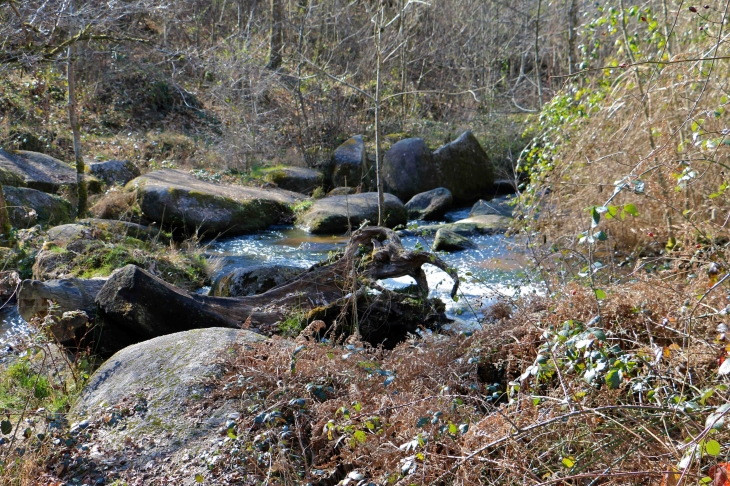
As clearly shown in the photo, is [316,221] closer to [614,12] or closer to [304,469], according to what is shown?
[614,12]

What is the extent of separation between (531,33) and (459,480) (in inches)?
727

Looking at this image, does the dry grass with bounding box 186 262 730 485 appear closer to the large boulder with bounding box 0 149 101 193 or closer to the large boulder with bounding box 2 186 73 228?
the large boulder with bounding box 2 186 73 228

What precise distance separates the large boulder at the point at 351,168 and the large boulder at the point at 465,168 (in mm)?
1599

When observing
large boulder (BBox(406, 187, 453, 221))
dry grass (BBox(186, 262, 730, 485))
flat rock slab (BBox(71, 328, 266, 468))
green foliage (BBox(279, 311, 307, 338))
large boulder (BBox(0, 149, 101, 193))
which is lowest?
large boulder (BBox(406, 187, 453, 221))

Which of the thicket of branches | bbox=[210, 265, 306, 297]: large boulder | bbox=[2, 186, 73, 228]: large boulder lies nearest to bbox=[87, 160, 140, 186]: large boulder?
bbox=[2, 186, 73, 228]: large boulder

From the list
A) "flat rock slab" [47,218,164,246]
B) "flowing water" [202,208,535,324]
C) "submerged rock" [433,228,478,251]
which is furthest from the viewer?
"submerged rock" [433,228,478,251]

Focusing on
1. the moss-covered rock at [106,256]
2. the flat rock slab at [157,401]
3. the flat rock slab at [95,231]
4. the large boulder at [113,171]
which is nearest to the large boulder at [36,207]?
the flat rock slab at [95,231]

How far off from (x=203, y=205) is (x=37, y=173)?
2.75 m

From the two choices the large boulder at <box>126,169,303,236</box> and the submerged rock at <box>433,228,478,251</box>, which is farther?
the large boulder at <box>126,169,303,236</box>

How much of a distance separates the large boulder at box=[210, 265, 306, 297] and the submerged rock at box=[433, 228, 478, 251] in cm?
359

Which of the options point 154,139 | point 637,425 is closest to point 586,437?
point 637,425

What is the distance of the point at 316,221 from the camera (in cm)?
1193

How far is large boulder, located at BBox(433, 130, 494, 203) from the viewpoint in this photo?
14.8 metres

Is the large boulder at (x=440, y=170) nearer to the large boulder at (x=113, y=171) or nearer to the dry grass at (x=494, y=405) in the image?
the large boulder at (x=113, y=171)
